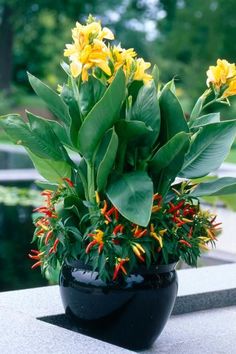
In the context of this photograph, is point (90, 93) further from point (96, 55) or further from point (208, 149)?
point (208, 149)

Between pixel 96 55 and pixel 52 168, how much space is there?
556 millimetres

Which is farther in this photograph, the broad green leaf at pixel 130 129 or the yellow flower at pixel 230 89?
the yellow flower at pixel 230 89

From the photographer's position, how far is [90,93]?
2.74m

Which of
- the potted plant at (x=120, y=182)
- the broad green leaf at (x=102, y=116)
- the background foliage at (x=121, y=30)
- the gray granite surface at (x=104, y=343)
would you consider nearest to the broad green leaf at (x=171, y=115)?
the potted plant at (x=120, y=182)

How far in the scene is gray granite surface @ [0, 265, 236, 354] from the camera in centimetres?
250

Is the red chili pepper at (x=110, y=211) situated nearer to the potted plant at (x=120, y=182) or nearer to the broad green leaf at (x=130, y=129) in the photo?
the potted plant at (x=120, y=182)

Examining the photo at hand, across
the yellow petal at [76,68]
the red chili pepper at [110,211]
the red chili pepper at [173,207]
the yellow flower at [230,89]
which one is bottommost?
the red chili pepper at [110,211]

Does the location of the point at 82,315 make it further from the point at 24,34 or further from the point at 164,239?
the point at 24,34

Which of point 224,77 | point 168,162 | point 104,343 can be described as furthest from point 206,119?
point 104,343

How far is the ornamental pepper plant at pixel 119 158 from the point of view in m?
2.64

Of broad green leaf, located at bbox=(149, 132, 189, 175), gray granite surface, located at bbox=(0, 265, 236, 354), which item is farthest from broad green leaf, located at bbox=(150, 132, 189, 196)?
gray granite surface, located at bbox=(0, 265, 236, 354)

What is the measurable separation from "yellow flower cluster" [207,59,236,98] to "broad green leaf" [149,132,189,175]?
0.33 metres

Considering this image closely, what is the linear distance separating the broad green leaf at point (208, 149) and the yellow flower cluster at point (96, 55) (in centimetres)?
35

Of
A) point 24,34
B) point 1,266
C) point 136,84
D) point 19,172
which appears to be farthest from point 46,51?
point 136,84
